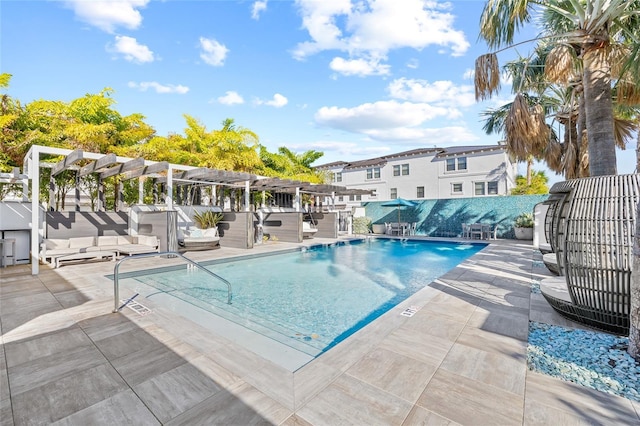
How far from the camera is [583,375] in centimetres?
238

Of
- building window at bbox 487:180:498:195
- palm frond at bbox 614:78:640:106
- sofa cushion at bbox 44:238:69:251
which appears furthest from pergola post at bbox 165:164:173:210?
building window at bbox 487:180:498:195

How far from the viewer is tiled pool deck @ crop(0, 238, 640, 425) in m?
1.95

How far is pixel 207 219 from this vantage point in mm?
11922

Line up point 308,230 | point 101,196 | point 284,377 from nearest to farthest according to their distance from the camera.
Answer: point 284,377 < point 101,196 < point 308,230

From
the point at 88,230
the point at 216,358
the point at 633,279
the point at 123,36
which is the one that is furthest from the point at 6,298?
the point at 123,36

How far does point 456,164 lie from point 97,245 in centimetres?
2595

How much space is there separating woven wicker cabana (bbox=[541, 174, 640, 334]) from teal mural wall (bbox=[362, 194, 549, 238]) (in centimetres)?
1355

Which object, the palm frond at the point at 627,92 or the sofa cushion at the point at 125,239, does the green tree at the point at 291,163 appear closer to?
the sofa cushion at the point at 125,239

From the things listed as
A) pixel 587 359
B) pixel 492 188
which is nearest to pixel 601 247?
pixel 587 359

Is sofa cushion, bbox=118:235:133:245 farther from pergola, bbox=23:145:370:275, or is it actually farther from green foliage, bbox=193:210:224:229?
green foliage, bbox=193:210:224:229

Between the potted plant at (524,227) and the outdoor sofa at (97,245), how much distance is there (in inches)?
606

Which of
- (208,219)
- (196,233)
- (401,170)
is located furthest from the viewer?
(401,170)

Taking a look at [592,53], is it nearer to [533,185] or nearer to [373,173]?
[373,173]

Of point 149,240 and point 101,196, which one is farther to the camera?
A: point 101,196
